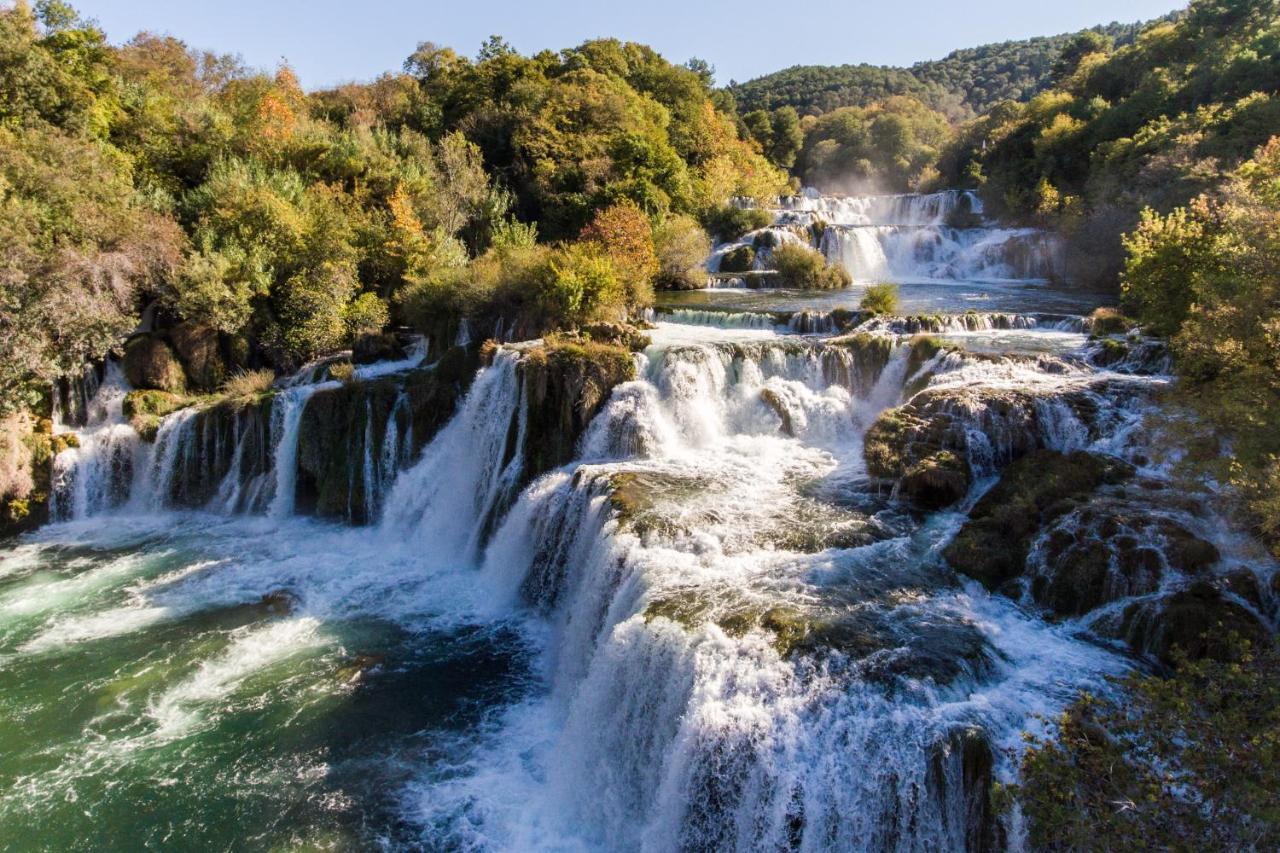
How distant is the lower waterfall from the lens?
7.10 meters

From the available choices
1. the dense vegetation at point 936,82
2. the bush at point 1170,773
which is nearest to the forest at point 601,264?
the bush at point 1170,773

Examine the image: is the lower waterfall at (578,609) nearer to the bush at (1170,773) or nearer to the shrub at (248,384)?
the bush at (1170,773)

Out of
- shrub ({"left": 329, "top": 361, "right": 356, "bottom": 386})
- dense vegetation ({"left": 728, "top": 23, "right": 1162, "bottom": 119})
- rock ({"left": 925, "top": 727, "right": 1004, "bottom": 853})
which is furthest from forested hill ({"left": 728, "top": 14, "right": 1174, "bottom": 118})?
rock ({"left": 925, "top": 727, "right": 1004, "bottom": 853})

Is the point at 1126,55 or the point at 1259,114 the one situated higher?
the point at 1126,55

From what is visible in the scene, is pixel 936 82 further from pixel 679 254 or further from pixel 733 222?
pixel 679 254

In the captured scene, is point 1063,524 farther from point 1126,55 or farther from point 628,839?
point 1126,55

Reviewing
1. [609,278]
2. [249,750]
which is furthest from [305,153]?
[249,750]

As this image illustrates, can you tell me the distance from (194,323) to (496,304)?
27.3ft

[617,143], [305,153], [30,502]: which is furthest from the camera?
[617,143]

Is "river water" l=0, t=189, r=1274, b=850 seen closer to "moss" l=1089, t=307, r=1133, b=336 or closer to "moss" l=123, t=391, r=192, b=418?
"moss" l=123, t=391, r=192, b=418

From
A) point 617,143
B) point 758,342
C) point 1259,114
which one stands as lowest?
point 758,342

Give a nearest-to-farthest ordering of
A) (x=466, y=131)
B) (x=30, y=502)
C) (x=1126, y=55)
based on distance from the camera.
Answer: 1. (x=30, y=502)
2. (x=466, y=131)
3. (x=1126, y=55)

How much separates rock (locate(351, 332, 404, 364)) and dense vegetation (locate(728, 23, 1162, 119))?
254 ft

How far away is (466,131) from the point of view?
34.5 m
